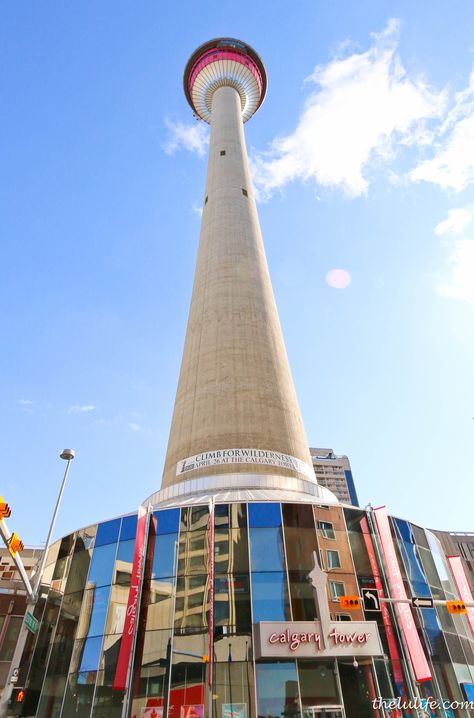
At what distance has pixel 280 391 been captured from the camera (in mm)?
30906

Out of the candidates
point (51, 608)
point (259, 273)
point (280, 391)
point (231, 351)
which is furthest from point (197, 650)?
point (259, 273)

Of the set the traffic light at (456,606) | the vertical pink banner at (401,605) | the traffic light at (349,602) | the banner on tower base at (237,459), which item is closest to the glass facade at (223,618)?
the vertical pink banner at (401,605)

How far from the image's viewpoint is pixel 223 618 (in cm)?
1909

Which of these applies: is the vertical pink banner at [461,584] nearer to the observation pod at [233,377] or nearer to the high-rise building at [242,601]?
the high-rise building at [242,601]

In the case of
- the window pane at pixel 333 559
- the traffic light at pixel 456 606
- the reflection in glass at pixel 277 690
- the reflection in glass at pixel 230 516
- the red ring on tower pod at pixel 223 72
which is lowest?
the reflection in glass at pixel 277 690

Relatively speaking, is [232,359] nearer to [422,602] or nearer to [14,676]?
[422,602]

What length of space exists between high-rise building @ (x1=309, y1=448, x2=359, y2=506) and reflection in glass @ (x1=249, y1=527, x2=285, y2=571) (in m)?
93.1

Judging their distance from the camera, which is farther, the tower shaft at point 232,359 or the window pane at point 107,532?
the tower shaft at point 232,359

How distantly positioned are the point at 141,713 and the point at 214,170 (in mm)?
42521

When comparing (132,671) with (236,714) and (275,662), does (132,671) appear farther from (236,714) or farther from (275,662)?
(275,662)


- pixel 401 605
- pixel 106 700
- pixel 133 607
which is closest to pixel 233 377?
pixel 133 607

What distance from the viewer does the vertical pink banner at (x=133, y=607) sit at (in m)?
18.5

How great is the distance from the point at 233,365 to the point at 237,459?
6979 millimetres

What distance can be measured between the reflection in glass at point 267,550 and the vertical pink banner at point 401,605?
519 centimetres
